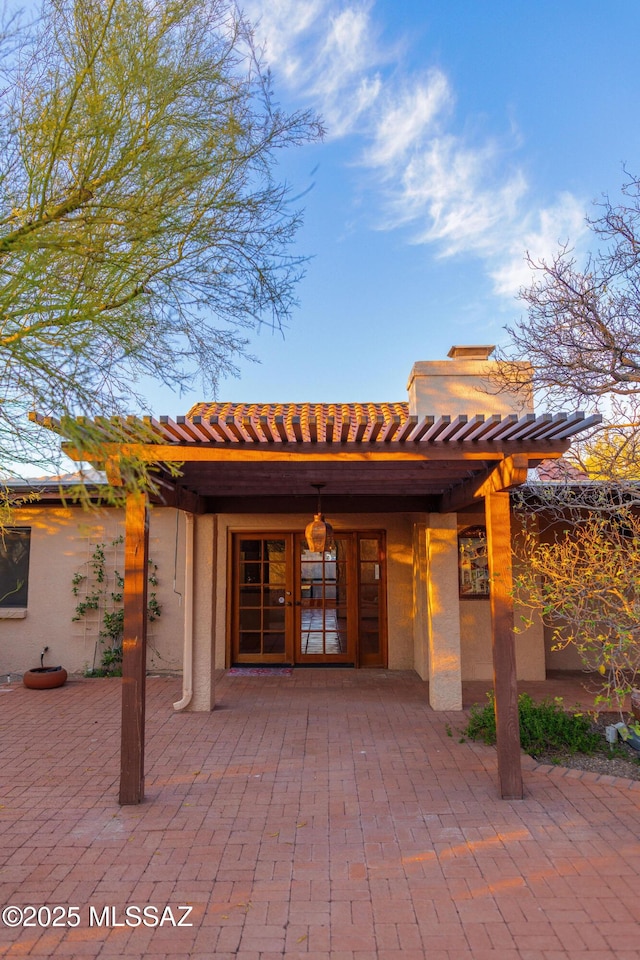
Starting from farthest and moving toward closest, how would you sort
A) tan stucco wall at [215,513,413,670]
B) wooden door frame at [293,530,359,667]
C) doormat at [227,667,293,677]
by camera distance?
wooden door frame at [293,530,359,667] → tan stucco wall at [215,513,413,670] → doormat at [227,667,293,677]

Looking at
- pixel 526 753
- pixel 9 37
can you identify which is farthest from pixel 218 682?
pixel 9 37

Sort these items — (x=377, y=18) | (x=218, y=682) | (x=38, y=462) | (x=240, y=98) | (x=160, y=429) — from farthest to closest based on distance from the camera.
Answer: (x=218, y=682) < (x=377, y=18) < (x=160, y=429) < (x=240, y=98) < (x=38, y=462)

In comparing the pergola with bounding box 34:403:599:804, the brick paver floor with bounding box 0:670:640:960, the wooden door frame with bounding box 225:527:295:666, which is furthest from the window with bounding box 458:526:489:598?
the pergola with bounding box 34:403:599:804

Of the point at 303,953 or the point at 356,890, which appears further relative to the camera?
the point at 356,890

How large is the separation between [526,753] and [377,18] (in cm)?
747

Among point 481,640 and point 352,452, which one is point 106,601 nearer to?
point 481,640

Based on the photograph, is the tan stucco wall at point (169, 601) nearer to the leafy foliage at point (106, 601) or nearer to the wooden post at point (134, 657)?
the leafy foliage at point (106, 601)

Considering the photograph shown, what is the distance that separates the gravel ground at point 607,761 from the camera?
16.6ft

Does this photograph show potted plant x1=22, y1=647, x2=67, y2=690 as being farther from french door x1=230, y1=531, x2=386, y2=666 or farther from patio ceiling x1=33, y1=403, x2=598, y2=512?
patio ceiling x1=33, y1=403, x2=598, y2=512

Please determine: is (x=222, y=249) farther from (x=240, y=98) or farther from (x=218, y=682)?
(x=218, y=682)

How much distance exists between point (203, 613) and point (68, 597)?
3.20 m

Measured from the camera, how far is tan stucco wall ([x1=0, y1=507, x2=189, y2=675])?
912cm

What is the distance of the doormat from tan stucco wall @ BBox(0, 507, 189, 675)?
896 mm

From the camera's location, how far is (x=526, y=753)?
5375 mm
